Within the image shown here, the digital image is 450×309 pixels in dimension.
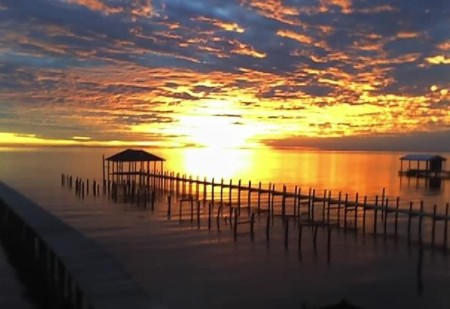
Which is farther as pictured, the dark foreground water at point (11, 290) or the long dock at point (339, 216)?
the long dock at point (339, 216)

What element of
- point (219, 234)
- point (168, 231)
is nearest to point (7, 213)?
point (168, 231)

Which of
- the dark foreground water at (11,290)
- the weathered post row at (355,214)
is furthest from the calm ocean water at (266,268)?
the dark foreground water at (11,290)

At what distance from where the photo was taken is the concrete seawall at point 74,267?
468 inches

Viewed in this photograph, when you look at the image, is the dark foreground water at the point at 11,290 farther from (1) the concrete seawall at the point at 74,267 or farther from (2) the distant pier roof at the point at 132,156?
(2) the distant pier roof at the point at 132,156

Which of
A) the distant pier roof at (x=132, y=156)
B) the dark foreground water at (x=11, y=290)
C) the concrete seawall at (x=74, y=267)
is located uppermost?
the distant pier roof at (x=132, y=156)

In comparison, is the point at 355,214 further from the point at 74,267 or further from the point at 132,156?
the point at 132,156

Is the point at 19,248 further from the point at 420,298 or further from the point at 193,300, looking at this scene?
the point at 420,298

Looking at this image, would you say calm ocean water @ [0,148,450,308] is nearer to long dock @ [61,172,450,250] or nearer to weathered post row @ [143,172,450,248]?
long dock @ [61,172,450,250]

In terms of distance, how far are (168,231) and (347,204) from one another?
438 inches

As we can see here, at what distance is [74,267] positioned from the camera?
14.1 metres

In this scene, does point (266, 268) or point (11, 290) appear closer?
point (11, 290)

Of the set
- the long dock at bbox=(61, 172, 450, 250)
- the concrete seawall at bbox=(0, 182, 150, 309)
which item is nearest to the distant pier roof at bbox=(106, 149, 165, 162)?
the long dock at bbox=(61, 172, 450, 250)

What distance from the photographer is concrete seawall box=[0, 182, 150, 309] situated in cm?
1189

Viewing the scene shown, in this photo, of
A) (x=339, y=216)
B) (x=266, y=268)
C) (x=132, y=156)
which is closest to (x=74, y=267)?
(x=266, y=268)
